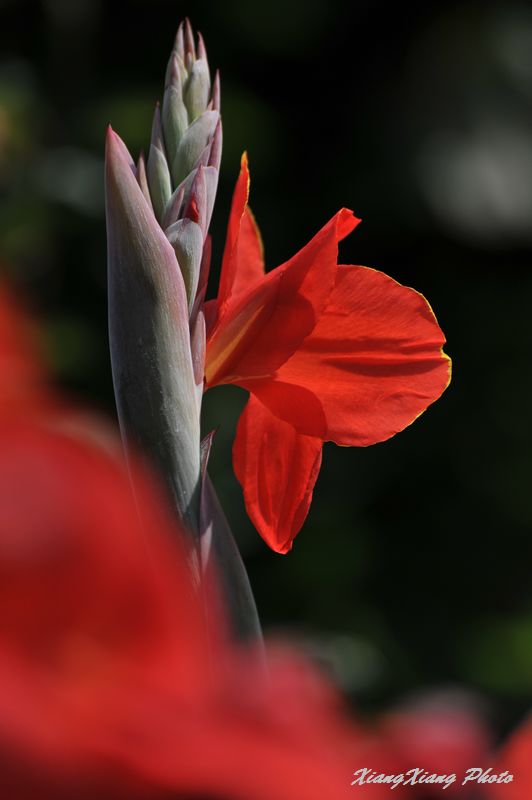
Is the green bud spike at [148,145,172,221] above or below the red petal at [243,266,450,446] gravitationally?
above

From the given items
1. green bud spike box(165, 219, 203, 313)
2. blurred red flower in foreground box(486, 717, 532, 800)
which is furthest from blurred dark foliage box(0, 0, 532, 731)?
blurred red flower in foreground box(486, 717, 532, 800)

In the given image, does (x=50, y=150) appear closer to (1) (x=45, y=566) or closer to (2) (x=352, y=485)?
(2) (x=352, y=485)

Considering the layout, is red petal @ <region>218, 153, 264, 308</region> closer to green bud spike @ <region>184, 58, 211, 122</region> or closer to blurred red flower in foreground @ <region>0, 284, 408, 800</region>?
green bud spike @ <region>184, 58, 211, 122</region>

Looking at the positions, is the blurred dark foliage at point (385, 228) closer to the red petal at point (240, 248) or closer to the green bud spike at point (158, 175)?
the red petal at point (240, 248)

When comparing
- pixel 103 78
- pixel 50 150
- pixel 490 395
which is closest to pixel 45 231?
pixel 50 150

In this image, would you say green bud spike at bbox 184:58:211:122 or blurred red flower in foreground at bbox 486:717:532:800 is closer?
blurred red flower in foreground at bbox 486:717:532:800

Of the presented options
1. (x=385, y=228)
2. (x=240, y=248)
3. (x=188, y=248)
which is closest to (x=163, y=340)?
(x=188, y=248)
